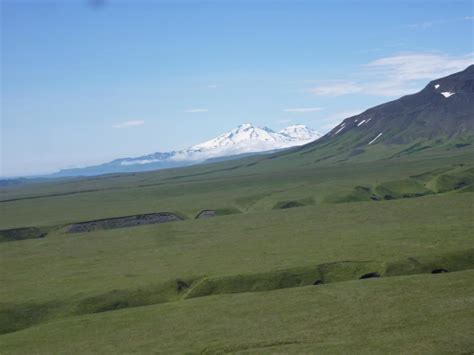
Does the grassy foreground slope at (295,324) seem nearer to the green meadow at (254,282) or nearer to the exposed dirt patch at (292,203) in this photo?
the green meadow at (254,282)

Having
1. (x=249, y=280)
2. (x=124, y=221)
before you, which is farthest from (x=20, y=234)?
(x=249, y=280)

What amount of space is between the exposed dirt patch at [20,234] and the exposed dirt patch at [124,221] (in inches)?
241

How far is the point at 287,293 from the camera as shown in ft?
209

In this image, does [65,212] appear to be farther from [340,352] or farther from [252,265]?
[340,352]

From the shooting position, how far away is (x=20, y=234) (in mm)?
126250

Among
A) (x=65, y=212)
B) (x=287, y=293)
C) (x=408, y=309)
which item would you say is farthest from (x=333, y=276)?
(x=65, y=212)

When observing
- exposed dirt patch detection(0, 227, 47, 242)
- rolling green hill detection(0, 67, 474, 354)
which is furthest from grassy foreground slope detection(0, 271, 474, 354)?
exposed dirt patch detection(0, 227, 47, 242)

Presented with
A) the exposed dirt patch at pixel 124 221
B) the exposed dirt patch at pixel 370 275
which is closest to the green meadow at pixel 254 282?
the exposed dirt patch at pixel 370 275

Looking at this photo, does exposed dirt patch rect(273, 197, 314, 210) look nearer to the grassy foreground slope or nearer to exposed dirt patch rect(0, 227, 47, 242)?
exposed dirt patch rect(0, 227, 47, 242)

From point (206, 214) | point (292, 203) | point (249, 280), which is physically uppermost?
point (292, 203)

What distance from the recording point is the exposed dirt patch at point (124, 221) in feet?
419

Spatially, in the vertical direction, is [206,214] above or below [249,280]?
above

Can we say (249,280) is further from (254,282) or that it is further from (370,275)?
(370,275)

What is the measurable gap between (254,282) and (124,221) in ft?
221
